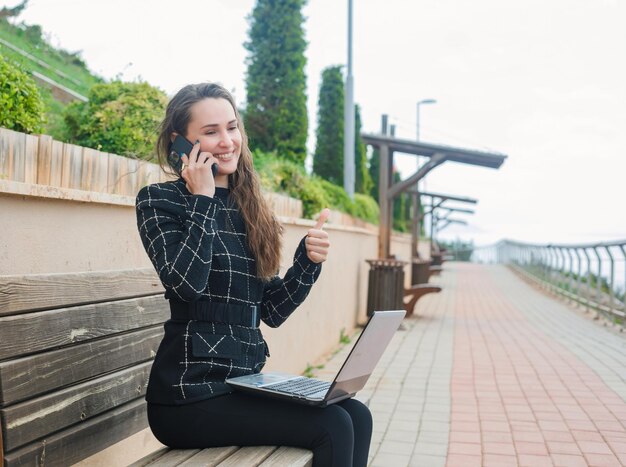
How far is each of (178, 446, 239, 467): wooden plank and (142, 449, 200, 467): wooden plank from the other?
24mm

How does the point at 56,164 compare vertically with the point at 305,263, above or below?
above

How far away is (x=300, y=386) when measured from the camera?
237cm

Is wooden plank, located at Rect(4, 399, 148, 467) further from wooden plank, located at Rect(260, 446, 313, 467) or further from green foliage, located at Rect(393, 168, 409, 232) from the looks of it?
green foliage, located at Rect(393, 168, 409, 232)

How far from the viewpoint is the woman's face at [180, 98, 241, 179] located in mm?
2475

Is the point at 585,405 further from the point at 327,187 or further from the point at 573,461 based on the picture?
the point at 327,187

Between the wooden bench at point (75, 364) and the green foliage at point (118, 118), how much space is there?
1.88m

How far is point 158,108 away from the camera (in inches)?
190

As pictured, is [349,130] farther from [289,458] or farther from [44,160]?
[289,458]

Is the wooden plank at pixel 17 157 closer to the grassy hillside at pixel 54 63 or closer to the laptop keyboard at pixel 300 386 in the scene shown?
the laptop keyboard at pixel 300 386

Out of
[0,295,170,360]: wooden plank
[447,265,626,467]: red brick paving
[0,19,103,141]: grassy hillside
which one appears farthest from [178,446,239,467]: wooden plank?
[0,19,103,141]: grassy hillside

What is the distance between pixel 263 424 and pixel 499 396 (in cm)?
396

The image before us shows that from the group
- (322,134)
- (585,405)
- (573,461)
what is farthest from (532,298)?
(573,461)

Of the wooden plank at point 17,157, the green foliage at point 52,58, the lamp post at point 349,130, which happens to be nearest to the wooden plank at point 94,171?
the wooden plank at point 17,157

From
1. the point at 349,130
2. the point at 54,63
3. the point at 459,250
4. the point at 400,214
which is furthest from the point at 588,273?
the point at 459,250
